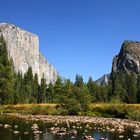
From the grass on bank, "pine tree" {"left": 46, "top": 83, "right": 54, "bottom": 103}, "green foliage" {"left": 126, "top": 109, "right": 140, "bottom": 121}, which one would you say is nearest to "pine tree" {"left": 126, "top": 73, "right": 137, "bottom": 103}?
"pine tree" {"left": 46, "top": 83, "right": 54, "bottom": 103}

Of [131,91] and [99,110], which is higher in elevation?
[131,91]

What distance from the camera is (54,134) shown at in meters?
32.2

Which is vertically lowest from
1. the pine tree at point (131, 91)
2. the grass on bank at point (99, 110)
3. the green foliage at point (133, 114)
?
the green foliage at point (133, 114)

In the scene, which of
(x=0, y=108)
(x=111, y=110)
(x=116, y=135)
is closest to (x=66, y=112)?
(x=111, y=110)

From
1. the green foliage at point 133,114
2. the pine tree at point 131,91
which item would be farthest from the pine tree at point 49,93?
the green foliage at point 133,114

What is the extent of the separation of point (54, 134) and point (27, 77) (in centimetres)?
11373

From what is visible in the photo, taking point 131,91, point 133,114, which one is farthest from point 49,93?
point 133,114

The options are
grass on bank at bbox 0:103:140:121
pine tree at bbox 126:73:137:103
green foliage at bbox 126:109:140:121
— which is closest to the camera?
green foliage at bbox 126:109:140:121

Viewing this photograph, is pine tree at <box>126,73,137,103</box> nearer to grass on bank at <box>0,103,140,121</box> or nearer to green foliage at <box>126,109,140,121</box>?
grass on bank at <box>0,103,140,121</box>

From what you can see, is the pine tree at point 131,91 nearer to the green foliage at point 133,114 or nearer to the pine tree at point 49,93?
the pine tree at point 49,93

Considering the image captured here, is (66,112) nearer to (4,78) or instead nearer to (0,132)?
(4,78)

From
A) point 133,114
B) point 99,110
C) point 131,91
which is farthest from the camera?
point 131,91

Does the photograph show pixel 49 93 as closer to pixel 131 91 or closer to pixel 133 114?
pixel 131 91

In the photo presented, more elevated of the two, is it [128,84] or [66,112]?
[128,84]
